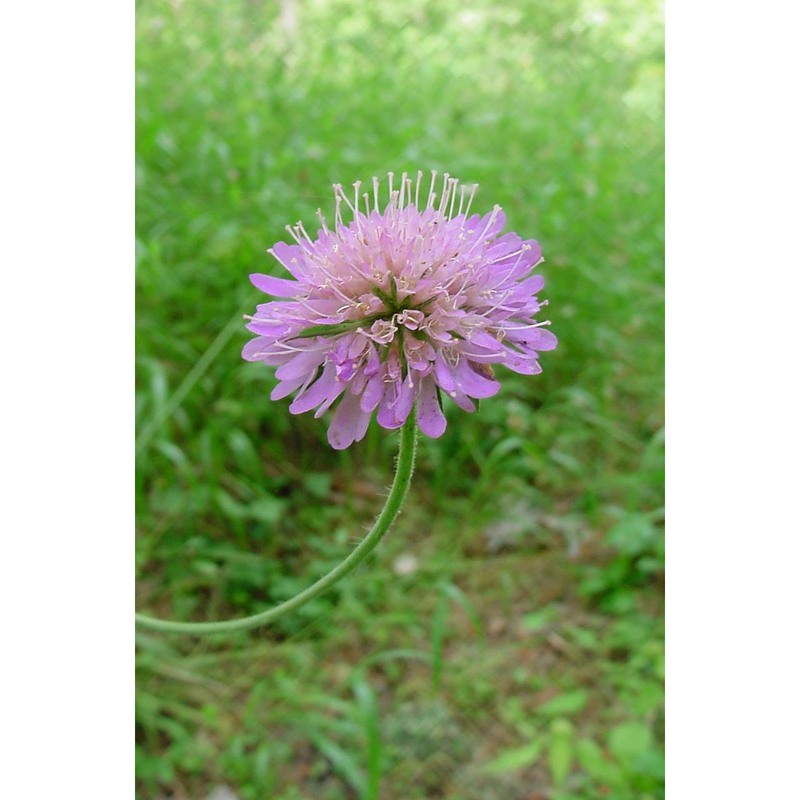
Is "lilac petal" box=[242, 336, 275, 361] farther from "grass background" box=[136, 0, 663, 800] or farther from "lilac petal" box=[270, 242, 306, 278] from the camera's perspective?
"grass background" box=[136, 0, 663, 800]

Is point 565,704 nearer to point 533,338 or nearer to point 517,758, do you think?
point 517,758

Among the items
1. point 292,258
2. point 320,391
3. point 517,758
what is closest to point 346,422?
point 320,391

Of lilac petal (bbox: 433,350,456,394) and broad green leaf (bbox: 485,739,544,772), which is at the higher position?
lilac petal (bbox: 433,350,456,394)

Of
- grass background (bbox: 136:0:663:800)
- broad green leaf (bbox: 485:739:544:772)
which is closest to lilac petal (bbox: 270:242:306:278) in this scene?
grass background (bbox: 136:0:663:800)

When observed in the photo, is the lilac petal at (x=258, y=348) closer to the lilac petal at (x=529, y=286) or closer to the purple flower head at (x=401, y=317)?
the purple flower head at (x=401, y=317)
